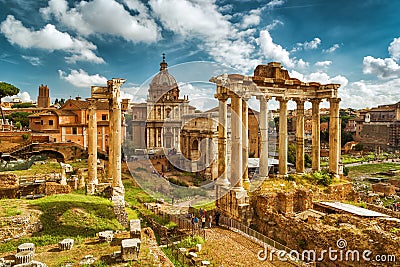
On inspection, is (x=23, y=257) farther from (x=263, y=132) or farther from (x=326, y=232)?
(x=263, y=132)

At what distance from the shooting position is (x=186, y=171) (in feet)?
128

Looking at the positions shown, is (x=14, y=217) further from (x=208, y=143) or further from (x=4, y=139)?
(x=208, y=143)

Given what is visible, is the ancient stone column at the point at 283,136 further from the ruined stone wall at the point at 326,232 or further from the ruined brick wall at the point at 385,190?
the ruined brick wall at the point at 385,190

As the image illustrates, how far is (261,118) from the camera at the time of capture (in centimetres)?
1662

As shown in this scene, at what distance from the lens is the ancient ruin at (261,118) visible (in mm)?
14102

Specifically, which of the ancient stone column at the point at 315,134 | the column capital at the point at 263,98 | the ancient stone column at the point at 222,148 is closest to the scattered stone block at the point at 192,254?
the ancient stone column at the point at 222,148

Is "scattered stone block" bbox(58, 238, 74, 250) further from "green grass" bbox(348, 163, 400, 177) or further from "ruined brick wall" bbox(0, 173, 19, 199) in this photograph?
"green grass" bbox(348, 163, 400, 177)

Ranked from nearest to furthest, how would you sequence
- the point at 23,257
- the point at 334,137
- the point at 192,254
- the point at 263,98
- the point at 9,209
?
1. the point at 23,257
2. the point at 192,254
3. the point at 9,209
4. the point at 263,98
5. the point at 334,137

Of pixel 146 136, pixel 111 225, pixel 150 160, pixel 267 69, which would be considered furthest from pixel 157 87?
pixel 111 225

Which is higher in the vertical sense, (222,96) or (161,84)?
(161,84)

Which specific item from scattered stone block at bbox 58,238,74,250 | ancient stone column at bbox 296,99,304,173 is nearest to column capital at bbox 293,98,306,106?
ancient stone column at bbox 296,99,304,173

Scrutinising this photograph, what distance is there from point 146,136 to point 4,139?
2345 centimetres

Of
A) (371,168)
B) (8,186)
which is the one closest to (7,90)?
(8,186)

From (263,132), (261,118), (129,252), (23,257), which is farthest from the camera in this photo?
(261,118)
